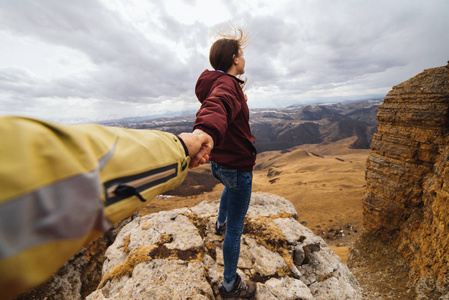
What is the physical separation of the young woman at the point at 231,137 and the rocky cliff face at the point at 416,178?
21.4ft

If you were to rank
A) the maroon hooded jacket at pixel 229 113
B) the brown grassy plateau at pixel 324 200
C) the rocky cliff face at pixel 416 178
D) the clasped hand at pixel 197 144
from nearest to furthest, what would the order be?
the clasped hand at pixel 197 144, the maroon hooded jacket at pixel 229 113, the rocky cliff face at pixel 416 178, the brown grassy plateau at pixel 324 200

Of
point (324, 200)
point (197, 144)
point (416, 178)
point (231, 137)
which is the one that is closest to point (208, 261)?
point (231, 137)

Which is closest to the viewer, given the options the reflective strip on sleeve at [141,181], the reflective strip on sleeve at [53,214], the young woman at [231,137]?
the reflective strip on sleeve at [53,214]

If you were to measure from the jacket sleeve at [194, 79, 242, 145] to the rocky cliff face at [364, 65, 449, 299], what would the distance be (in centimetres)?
725

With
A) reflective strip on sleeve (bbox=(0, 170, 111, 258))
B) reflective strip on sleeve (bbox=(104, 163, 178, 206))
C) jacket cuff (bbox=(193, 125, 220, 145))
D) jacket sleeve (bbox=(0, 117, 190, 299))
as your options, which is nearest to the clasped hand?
jacket cuff (bbox=(193, 125, 220, 145))

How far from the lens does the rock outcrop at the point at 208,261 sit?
2.53 metres

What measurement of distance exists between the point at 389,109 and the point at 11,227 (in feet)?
35.3

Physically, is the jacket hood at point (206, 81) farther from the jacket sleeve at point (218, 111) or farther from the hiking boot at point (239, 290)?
the hiking boot at point (239, 290)

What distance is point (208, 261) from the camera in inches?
120

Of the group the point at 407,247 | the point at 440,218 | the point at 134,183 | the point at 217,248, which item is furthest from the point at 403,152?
the point at 134,183

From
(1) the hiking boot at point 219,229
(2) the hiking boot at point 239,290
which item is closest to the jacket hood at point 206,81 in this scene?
(2) the hiking boot at point 239,290

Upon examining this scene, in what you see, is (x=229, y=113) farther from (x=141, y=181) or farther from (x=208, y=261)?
(x=208, y=261)

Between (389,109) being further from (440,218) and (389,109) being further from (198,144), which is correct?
(198,144)

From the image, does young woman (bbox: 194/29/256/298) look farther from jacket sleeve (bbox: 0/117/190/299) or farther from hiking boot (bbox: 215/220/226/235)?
hiking boot (bbox: 215/220/226/235)
